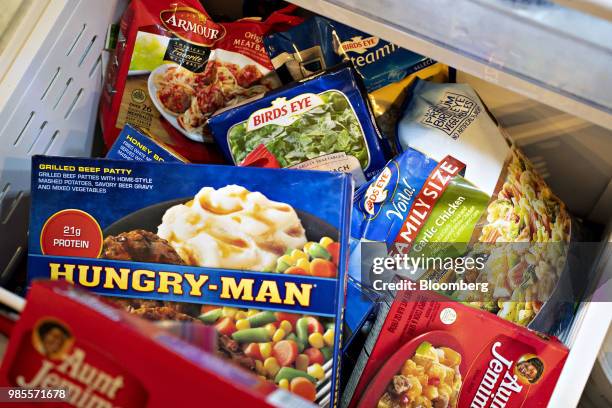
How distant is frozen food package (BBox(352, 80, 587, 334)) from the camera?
127 cm

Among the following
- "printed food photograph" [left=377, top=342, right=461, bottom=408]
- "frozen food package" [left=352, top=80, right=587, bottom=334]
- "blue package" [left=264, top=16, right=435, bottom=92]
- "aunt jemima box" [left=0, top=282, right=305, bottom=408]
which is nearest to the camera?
"aunt jemima box" [left=0, top=282, right=305, bottom=408]

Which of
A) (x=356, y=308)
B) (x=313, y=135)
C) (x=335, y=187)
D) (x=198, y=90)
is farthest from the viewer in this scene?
(x=198, y=90)

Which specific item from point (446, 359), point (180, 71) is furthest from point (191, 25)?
point (446, 359)

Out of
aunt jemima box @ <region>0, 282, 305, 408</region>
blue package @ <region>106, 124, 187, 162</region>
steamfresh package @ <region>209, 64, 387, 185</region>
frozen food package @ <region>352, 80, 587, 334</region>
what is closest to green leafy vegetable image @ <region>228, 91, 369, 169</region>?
steamfresh package @ <region>209, 64, 387, 185</region>

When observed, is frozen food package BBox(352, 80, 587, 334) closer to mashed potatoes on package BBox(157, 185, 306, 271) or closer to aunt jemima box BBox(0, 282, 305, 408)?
mashed potatoes on package BBox(157, 185, 306, 271)

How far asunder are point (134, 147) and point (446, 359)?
757mm

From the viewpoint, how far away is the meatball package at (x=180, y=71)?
4.74 feet

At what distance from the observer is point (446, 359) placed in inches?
44.6

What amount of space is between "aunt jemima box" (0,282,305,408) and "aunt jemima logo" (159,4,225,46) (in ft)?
2.92

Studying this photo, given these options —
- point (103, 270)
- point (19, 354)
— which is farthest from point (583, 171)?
point (19, 354)

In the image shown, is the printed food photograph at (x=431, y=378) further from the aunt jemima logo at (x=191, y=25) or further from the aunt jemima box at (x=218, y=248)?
the aunt jemima logo at (x=191, y=25)

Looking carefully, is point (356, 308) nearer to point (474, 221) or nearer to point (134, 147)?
point (474, 221)

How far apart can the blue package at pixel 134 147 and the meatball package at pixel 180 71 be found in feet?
0.49

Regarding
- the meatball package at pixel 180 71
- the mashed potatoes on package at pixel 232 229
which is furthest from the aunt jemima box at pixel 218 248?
the meatball package at pixel 180 71
